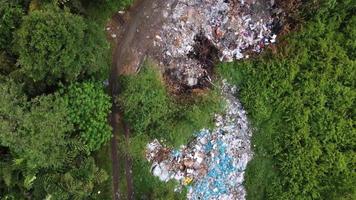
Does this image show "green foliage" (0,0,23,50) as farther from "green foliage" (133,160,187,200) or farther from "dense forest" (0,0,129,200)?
"green foliage" (133,160,187,200)

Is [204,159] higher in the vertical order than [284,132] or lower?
lower

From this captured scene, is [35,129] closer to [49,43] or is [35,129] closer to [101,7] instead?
[49,43]

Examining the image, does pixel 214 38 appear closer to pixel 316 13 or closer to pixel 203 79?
pixel 203 79

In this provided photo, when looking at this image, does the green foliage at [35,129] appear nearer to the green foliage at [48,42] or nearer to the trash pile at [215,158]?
the green foliage at [48,42]

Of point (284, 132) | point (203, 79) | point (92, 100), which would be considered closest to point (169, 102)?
point (203, 79)

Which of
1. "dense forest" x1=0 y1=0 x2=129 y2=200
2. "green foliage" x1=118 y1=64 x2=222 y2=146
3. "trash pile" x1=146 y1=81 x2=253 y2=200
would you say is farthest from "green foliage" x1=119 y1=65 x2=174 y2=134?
"trash pile" x1=146 y1=81 x2=253 y2=200

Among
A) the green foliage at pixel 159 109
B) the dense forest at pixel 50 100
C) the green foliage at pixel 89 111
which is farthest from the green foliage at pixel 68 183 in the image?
the green foliage at pixel 159 109
